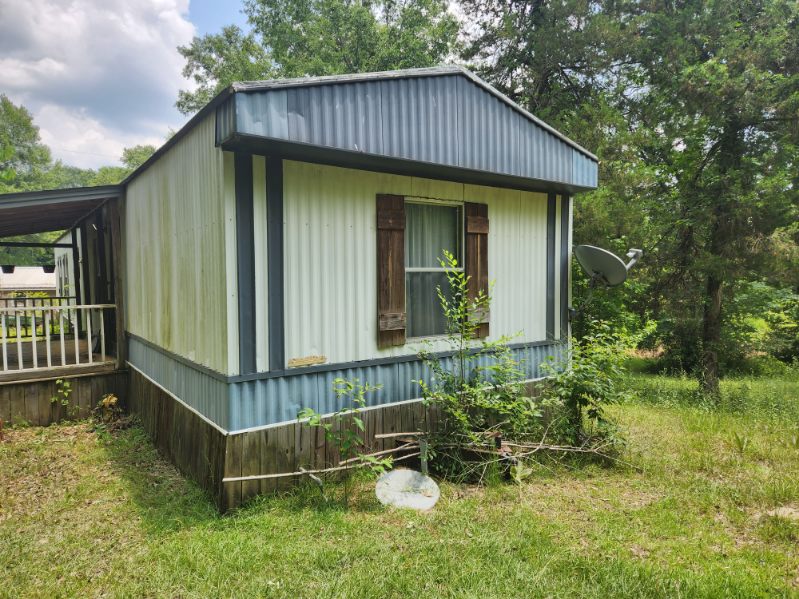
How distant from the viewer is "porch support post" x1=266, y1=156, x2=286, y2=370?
3645 mm

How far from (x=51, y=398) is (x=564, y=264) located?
20.9 ft

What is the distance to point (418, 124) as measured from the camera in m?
4.09

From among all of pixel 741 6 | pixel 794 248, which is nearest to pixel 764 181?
pixel 794 248

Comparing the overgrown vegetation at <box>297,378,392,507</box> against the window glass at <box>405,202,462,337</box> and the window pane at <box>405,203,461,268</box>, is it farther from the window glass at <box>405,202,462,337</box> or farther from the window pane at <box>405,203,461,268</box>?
the window pane at <box>405,203,461,268</box>

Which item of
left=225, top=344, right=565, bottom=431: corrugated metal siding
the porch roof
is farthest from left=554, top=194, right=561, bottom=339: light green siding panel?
the porch roof

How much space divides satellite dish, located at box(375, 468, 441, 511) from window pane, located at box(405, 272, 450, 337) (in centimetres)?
133

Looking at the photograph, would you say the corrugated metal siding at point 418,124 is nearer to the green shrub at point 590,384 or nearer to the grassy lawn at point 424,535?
the green shrub at point 590,384

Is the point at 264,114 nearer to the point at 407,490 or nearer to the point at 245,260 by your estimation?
the point at 245,260

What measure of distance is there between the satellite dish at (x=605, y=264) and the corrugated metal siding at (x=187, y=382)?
4130mm

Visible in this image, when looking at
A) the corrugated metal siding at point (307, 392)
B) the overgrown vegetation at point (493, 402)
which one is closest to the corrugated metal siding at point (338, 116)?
the overgrown vegetation at point (493, 402)

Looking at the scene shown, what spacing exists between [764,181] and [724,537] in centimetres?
732

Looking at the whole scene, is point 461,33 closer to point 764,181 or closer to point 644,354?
point 764,181

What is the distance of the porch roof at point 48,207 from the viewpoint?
15.7 feet

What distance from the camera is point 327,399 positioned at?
3.99 m
